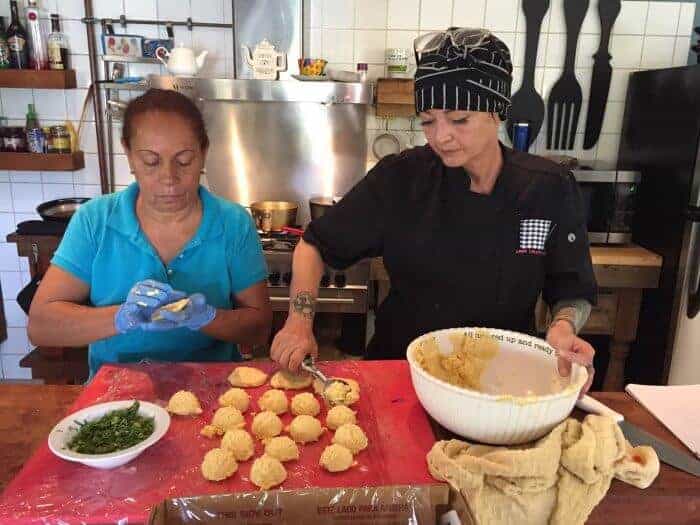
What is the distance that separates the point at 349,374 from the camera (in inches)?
53.0

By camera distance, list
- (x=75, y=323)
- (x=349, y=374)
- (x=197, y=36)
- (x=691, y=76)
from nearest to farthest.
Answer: (x=349, y=374) → (x=75, y=323) → (x=691, y=76) → (x=197, y=36)

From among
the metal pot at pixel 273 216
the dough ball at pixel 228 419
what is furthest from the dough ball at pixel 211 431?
the metal pot at pixel 273 216

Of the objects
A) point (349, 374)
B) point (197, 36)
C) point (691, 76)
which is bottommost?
point (349, 374)

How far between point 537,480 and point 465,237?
0.76 metres

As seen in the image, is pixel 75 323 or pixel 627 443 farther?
pixel 75 323

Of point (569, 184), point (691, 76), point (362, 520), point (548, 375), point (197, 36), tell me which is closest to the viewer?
point (362, 520)

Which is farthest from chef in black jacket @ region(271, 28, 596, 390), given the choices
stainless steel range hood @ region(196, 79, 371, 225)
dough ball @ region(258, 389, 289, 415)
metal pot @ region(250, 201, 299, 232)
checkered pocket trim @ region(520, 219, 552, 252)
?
stainless steel range hood @ region(196, 79, 371, 225)

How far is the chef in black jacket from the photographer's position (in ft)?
4.83

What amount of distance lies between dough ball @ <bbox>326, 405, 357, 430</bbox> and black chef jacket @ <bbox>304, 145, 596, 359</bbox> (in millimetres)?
534

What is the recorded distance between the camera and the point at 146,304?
1.33m

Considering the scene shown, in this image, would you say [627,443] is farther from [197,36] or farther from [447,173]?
[197,36]

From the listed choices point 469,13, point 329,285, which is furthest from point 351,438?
point 469,13

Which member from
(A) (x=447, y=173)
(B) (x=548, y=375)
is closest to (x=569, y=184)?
(A) (x=447, y=173)

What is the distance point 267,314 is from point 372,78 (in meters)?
1.87
